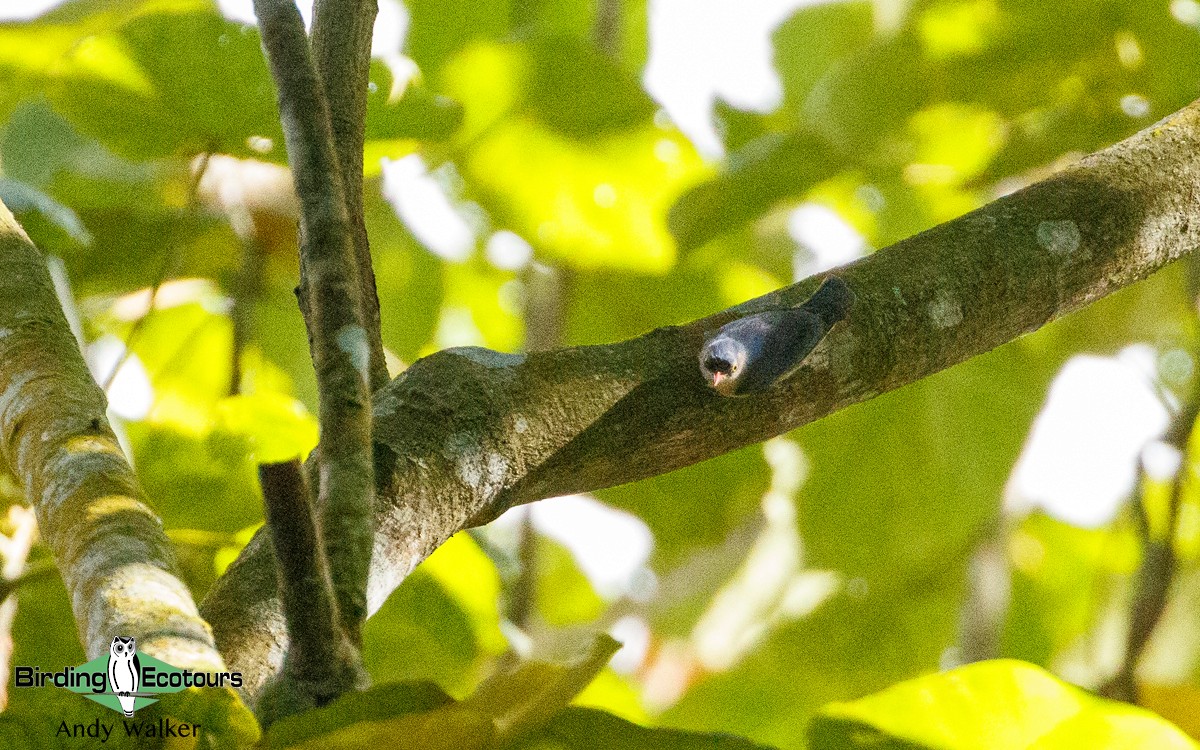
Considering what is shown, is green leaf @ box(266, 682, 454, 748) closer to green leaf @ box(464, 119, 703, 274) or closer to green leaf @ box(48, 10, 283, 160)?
green leaf @ box(48, 10, 283, 160)

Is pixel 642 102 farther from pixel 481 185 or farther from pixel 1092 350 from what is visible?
pixel 1092 350

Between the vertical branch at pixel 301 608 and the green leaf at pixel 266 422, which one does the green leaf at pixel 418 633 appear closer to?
the green leaf at pixel 266 422

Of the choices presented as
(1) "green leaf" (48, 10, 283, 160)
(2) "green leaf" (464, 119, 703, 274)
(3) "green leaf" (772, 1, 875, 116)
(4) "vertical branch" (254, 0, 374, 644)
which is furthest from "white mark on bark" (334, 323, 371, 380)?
(3) "green leaf" (772, 1, 875, 116)

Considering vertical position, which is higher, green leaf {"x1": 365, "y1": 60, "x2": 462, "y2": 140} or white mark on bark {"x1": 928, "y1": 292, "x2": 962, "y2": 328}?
green leaf {"x1": 365, "y1": 60, "x2": 462, "y2": 140}

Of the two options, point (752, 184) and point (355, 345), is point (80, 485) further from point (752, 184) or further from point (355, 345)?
point (752, 184)

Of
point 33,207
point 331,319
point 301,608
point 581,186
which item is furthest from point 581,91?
point 301,608

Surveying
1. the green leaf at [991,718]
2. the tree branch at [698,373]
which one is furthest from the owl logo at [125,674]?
the green leaf at [991,718]

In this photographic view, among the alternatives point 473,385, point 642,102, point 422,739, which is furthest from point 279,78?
point 642,102

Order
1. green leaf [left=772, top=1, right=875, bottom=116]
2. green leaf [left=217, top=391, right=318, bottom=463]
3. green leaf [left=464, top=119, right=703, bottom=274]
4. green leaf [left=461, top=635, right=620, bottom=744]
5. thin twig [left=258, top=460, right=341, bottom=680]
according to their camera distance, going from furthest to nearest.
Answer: green leaf [left=772, top=1, right=875, bottom=116] < green leaf [left=464, top=119, right=703, bottom=274] < green leaf [left=217, top=391, right=318, bottom=463] < green leaf [left=461, top=635, right=620, bottom=744] < thin twig [left=258, top=460, right=341, bottom=680]
